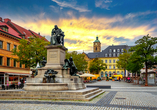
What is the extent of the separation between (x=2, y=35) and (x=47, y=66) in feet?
82.7

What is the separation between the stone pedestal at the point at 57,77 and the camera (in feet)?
47.6

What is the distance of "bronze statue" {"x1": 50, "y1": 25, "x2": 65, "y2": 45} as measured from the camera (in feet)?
57.6

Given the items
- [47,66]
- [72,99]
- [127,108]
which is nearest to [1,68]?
[47,66]

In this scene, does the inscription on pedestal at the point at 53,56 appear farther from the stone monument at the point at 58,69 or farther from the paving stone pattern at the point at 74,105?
the paving stone pattern at the point at 74,105

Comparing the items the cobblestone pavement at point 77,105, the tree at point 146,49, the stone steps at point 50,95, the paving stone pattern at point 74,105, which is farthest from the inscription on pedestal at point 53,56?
the tree at point 146,49

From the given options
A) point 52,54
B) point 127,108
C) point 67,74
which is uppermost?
point 52,54

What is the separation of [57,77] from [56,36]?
13.5 feet

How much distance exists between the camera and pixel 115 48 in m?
110

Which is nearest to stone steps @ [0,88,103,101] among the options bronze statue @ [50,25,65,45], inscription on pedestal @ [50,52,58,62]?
inscription on pedestal @ [50,52,58,62]

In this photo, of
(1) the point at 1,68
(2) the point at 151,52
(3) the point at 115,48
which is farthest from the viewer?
(3) the point at 115,48

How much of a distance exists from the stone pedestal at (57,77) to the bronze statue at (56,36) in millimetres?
767

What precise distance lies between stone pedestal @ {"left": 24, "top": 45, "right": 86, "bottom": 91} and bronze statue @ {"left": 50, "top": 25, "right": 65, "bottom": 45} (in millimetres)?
767

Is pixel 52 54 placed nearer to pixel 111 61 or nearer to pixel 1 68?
pixel 1 68

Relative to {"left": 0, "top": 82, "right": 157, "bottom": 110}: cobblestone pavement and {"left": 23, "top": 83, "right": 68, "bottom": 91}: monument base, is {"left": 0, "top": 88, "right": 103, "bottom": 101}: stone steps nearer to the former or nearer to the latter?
{"left": 0, "top": 82, "right": 157, "bottom": 110}: cobblestone pavement
